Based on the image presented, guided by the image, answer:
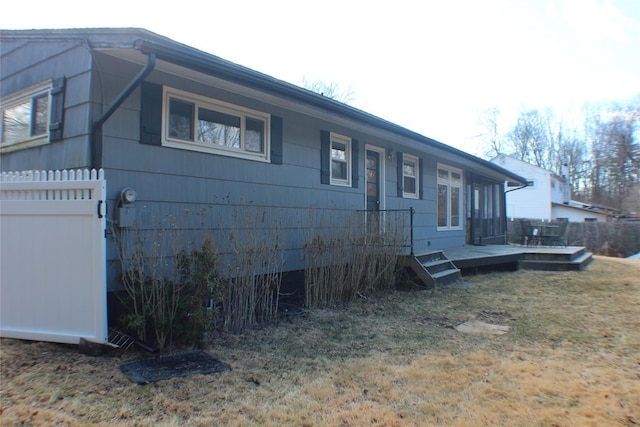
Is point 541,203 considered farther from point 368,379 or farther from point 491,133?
point 368,379

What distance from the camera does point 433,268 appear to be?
715 centimetres

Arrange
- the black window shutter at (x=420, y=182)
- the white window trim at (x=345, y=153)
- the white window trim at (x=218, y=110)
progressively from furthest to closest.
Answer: the black window shutter at (x=420, y=182) < the white window trim at (x=345, y=153) < the white window trim at (x=218, y=110)

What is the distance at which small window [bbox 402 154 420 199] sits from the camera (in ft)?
29.4

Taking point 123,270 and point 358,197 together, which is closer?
point 123,270

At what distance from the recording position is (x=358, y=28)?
421 inches

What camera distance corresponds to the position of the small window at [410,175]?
8953 millimetres

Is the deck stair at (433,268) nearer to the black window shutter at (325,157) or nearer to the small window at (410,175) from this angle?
the small window at (410,175)

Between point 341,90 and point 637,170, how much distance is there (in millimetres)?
22048

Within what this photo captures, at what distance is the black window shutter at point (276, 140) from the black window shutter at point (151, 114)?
1.70 metres

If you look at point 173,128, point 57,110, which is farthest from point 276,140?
point 57,110

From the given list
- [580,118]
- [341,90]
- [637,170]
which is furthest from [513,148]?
[341,90]

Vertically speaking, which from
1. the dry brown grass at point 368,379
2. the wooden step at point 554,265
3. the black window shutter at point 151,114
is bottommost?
the dry brown grass at point 368,379

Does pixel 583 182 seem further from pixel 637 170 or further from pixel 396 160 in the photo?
pixel 396 160

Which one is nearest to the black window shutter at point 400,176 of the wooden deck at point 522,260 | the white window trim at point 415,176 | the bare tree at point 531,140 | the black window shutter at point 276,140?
the white window trim at point 415,176
